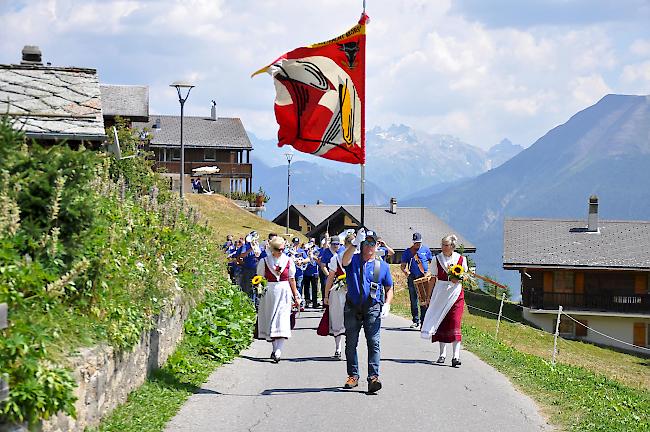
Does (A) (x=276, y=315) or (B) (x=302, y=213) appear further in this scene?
(B) (x=302, y=213)

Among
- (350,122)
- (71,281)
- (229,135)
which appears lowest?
(71,281)

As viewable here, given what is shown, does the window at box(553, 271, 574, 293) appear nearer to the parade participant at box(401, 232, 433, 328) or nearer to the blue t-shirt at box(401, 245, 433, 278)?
the parade participant at box(401, 232, 433, 328)

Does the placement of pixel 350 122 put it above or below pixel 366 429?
above

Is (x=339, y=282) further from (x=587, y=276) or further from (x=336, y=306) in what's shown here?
(x=587, y=276)

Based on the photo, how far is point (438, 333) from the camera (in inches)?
578

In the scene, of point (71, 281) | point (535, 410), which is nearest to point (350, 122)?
point (535, 410)

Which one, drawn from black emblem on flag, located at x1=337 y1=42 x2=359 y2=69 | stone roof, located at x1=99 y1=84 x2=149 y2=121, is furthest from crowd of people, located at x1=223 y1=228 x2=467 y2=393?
stone roof, located at x1=99 y1=84 x2=149 y2=121

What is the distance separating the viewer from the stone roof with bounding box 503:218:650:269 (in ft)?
196

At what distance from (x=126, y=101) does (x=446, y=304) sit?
175ft

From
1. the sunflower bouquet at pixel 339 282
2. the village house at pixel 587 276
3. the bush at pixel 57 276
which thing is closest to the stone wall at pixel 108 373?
the bush at pixel 57 276

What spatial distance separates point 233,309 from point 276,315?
2.98m

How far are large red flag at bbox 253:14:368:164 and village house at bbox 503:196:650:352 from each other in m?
41.5

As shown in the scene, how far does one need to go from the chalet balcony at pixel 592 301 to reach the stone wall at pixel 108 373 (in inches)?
1866

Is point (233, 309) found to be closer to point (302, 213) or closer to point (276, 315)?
point (276, 315)
